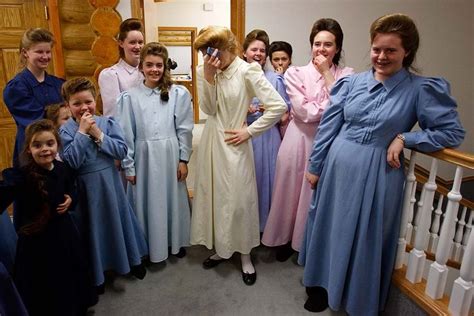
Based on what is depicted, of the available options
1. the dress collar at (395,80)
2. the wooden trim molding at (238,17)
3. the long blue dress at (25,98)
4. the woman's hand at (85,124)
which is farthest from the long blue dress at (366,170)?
the wooden trim molding at (238,17)

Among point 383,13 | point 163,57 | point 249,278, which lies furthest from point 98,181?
point 383,13

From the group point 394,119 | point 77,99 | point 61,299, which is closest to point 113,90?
point 77,99

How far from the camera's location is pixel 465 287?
1318mm

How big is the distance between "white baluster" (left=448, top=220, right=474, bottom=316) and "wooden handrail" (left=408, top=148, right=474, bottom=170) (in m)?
0.29

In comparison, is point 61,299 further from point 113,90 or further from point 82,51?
point 82,51

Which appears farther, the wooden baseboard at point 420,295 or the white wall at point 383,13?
the white wall at point 383,13

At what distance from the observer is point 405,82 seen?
4.50 ft

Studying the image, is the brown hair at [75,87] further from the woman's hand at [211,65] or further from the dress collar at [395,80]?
the dress collar at [395,80]

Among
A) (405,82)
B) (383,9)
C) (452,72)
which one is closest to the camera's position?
(405,82)

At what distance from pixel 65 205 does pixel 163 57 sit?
37.2 inches

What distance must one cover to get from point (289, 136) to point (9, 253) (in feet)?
5.11

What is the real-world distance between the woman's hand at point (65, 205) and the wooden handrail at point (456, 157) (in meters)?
1.55

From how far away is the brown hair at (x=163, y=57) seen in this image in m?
1.85

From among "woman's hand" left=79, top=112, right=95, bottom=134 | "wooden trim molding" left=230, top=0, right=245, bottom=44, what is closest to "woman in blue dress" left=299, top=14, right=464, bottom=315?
"woman's hand" left=79, top=112, right=95, bottom=134
